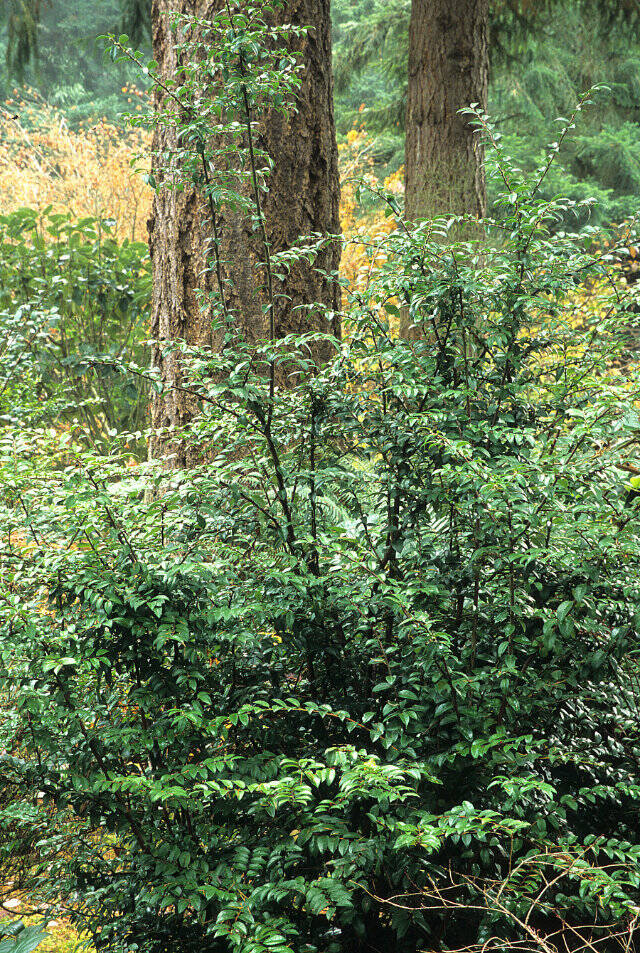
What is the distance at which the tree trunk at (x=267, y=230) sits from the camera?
9.96ft

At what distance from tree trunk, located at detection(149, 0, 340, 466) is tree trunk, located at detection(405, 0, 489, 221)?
77.9 inches

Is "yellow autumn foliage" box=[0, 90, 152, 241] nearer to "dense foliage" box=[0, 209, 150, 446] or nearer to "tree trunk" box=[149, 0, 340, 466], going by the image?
"dense foliage" box=[0, 209, 150, 446]

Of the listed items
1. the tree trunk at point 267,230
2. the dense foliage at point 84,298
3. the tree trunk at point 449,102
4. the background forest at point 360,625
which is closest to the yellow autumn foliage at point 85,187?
the dense foliage at point 84,298

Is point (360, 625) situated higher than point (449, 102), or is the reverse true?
point (449, 102)

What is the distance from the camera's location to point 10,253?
16.2 ft

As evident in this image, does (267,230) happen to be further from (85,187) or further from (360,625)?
(85,187)

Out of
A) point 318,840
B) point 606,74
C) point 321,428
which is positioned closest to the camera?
point 318,840

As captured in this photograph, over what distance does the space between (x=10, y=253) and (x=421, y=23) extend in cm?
315

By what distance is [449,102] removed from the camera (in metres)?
5.12

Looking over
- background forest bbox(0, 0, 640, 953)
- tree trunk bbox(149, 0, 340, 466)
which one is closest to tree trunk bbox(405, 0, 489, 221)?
tree trunk bbox(149, 0, 340, 466)

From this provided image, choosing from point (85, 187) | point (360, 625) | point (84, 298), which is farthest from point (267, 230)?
A: point (85, 187)

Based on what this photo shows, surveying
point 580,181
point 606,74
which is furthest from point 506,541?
point 580,181

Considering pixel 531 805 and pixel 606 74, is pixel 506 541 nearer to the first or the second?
pixel 531 805

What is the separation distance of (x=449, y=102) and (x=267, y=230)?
8.97 ft
